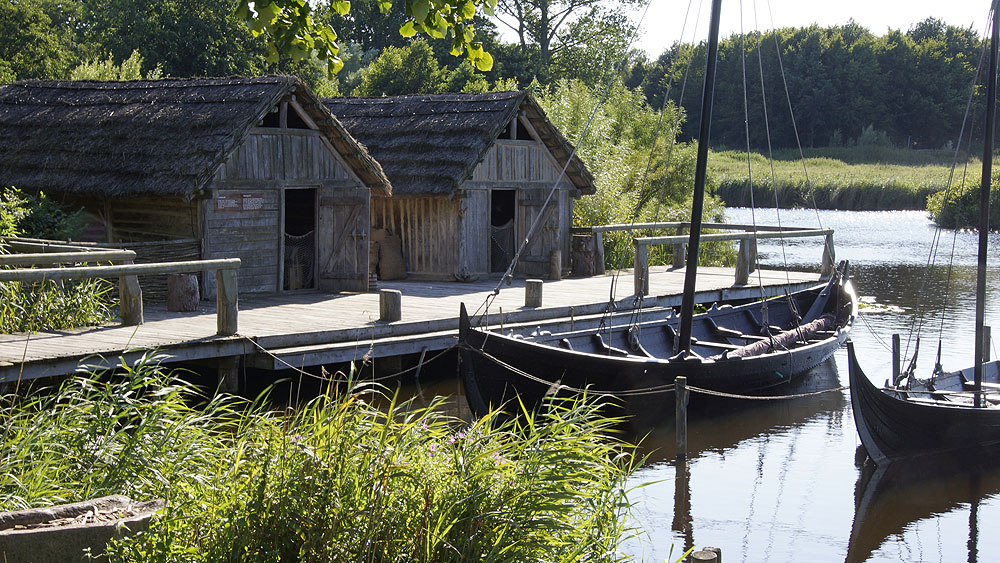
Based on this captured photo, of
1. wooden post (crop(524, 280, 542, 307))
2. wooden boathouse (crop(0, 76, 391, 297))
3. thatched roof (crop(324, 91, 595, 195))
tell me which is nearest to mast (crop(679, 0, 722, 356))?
wooden post (crop(524, 280, 542, 307))

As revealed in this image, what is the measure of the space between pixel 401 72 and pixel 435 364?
2502 centimetres

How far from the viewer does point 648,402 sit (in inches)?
496

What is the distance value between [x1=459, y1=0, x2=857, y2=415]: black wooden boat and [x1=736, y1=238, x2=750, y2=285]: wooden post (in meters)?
2.14

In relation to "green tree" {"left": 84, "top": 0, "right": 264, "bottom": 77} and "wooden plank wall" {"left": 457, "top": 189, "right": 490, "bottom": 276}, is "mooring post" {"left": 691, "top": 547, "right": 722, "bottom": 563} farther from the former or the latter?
"green tree" {"left": 84, "top": 0, "right": 264, "bottom": 77}

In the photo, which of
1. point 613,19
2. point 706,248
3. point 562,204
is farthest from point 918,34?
point 562,204

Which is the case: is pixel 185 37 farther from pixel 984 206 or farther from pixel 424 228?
pixel 984 206

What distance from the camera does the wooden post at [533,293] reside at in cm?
1570

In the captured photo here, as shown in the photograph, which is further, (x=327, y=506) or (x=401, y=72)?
(x=401, y=72)

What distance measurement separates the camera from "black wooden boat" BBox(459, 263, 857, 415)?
12086 mm

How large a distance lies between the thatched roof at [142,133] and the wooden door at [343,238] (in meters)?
0.52

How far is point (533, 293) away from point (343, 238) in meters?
3.41

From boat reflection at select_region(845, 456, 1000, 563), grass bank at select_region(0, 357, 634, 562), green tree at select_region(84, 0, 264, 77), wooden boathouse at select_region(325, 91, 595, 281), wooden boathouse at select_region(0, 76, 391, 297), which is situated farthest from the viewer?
green tree at select_region(84, 0, 264, 77)

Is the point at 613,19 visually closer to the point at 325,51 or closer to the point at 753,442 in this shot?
the point at 753,442

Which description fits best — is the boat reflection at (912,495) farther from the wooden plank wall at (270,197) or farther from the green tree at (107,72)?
the green tree at (107,72)
